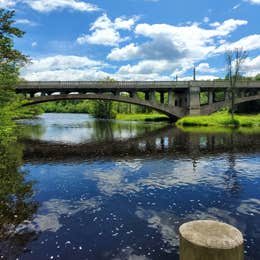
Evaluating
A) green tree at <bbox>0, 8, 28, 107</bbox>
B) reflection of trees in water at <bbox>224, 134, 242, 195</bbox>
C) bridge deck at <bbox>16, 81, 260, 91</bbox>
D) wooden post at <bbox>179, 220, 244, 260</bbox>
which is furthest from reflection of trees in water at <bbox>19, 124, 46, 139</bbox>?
wooden post at <bbox>179, 220, 244, 260</bbox>

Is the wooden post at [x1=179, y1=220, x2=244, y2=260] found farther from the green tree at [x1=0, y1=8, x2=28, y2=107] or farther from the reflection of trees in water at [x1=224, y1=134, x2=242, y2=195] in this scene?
the green tree at [x1=0, y1=8, x2=28, y2=107]

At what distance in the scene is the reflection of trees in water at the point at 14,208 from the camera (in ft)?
30.9

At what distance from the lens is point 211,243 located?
4992mm

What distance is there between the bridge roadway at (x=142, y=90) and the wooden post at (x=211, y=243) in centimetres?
6426

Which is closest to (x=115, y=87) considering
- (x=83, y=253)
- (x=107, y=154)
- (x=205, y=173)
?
(x=107, y=154)

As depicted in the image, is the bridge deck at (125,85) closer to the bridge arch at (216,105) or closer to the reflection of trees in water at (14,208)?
the bridge arch at (216,105)

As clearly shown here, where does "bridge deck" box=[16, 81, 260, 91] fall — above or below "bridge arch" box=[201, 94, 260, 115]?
above

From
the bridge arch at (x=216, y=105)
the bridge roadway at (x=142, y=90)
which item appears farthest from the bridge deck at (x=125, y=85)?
the bridge arch at (x=216, y=105)

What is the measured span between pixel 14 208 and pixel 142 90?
6225 centimetres

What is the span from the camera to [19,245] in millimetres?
9398

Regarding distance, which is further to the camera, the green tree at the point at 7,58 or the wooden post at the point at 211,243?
the green tree at the point at 7,58

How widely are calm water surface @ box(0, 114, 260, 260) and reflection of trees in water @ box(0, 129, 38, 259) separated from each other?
4 centimetres

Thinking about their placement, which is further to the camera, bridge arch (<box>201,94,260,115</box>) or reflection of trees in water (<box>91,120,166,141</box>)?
bridge arch (<box>201,94,260,115</box>)

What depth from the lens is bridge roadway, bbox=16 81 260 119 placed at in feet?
222
